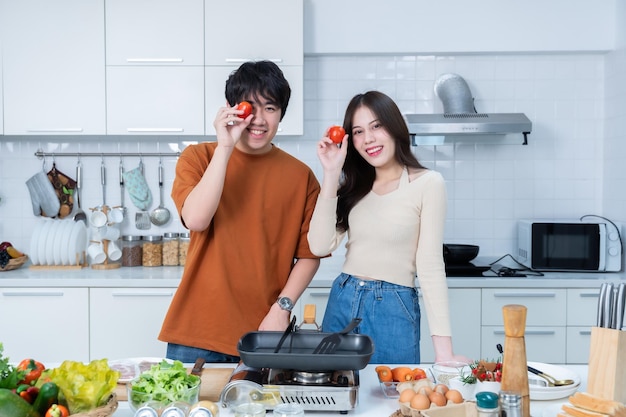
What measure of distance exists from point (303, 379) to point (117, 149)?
289 centimetres

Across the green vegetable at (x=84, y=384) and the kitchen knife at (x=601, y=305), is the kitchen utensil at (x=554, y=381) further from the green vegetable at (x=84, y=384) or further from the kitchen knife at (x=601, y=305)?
the green vegetable at (x=84, y=384)

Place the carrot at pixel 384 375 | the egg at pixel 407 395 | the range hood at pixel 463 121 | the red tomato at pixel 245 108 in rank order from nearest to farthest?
the egg at pixel 407 395
the carrot at pixel 384 375
the red tomato at pixel 245 108
the range hood at pixel 463 121

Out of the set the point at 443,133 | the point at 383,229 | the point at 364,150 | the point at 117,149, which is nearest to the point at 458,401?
the point at 383,229

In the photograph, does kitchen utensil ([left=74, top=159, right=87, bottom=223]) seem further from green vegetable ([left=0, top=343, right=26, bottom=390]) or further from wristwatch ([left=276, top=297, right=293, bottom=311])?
green vegetable ([left=0, top=343, right=26, bottom=390])

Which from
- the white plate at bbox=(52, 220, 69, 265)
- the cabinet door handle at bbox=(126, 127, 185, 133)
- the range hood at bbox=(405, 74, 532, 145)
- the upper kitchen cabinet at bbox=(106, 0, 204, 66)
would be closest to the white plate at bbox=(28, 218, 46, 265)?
the white plate at bbox=(52, 220, 69, 265)

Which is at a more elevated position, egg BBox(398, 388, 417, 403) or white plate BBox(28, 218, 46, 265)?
white plate BBox(28, 218, 46, 265)

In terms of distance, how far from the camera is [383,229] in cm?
213

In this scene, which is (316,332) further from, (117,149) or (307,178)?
(117,149)

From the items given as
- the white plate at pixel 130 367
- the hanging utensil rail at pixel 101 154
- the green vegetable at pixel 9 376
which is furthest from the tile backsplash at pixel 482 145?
the green vegetable at pixel 9 376

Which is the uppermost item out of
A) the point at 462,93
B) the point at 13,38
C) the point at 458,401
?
the point at 13,38

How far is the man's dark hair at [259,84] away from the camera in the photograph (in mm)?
2047

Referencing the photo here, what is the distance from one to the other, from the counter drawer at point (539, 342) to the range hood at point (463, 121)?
40.9 inches

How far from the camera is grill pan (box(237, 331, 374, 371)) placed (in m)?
1.52

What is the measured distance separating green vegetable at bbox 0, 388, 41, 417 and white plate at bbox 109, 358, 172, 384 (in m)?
0.40
